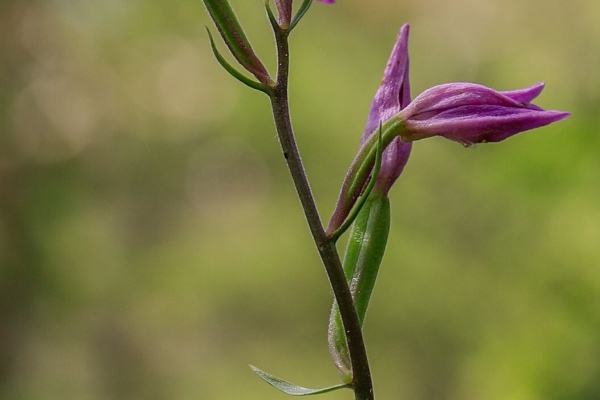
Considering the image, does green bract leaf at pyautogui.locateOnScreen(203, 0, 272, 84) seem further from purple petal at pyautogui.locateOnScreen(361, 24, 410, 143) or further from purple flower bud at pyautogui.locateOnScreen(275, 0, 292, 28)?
purple petal at pyautogui.locateOnScreen(361, 24, 410, 143)

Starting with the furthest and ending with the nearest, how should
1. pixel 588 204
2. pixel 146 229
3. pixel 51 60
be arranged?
pixel 51 60
pixel 146 229
pixel 588 204

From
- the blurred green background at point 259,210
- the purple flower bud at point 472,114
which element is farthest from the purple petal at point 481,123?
the blurred green background at point 259,210

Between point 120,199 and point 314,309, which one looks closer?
point 314,309

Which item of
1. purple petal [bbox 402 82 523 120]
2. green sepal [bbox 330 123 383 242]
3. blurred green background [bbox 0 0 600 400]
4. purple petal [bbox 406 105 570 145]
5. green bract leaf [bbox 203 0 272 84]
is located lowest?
blurred green background [bbox 0 0 600 400]

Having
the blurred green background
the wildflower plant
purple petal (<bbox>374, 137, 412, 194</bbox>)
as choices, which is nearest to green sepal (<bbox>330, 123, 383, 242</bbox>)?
the wildflower plant

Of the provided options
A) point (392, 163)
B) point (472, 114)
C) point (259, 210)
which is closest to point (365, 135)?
point (392, 163)

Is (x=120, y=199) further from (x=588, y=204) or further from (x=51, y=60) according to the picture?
(x=588, y=204)

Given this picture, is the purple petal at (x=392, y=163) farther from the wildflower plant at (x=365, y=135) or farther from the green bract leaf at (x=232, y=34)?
the green bract leaf at (x=232, y=34)

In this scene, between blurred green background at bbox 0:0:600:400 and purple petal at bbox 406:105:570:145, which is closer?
purple petal at bbox 406:105:570:145

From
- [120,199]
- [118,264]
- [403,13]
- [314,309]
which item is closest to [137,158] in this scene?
[120,199]
